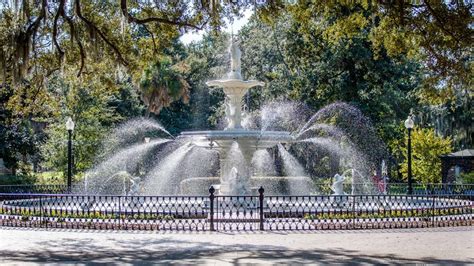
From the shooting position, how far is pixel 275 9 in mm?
15469

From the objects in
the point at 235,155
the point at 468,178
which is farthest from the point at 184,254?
the point at 468,178

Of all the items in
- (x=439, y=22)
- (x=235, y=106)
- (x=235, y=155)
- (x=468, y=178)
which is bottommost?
(x=468, y=178)

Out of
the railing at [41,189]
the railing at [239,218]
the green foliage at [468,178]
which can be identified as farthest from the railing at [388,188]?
the railing at [41,189]

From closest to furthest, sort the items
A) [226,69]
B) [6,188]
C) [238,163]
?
1. [238,163]
2. [6,188]
3. [226,69]

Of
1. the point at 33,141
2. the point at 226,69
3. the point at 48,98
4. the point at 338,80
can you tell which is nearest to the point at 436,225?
the point at 48,98

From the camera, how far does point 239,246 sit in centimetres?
1226

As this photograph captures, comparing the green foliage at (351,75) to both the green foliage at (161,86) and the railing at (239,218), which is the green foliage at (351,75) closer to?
the green foliage at (161,86)

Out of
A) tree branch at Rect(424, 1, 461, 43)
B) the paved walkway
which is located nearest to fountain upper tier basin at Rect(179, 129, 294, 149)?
the paved walkway

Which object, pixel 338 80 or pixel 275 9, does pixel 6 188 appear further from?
pixel 338 80

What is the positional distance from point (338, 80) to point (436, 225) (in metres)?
21.8

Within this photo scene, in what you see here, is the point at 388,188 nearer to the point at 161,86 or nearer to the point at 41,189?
the point at 41,189

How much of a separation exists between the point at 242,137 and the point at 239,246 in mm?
8293

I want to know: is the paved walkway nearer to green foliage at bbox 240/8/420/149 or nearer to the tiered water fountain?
the tiered water fountain

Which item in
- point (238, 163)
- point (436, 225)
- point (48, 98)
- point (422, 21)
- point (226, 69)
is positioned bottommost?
point (436, 225)
